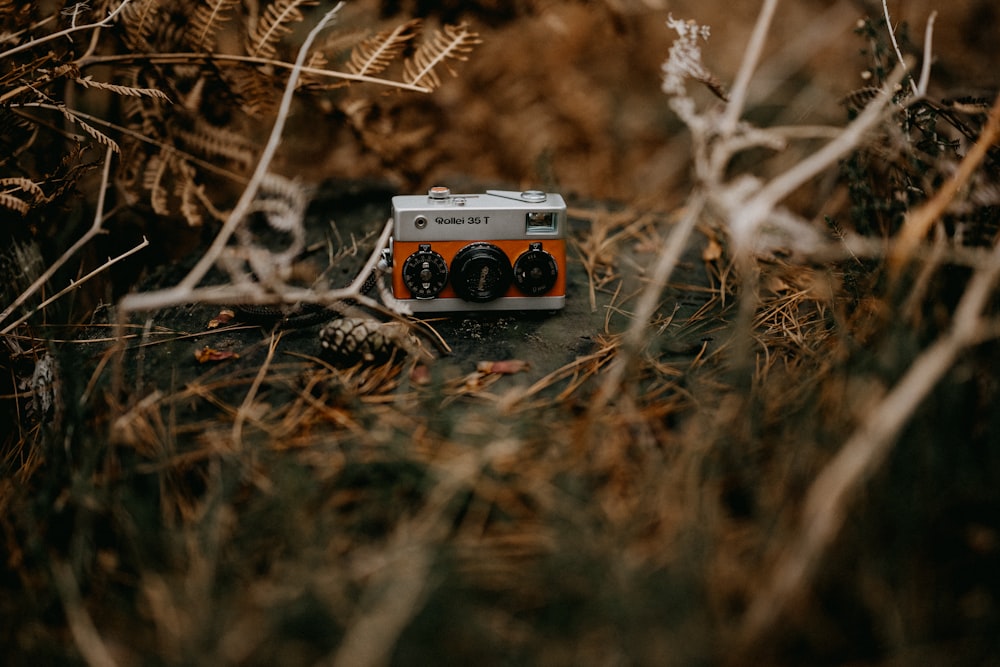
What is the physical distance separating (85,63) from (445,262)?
3.68 feet

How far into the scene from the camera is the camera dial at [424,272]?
1810mm

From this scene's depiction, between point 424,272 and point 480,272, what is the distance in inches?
5.8

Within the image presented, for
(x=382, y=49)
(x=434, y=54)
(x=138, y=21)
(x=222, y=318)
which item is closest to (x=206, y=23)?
(x=138, y=21)

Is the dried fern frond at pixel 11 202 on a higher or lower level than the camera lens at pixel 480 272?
higher

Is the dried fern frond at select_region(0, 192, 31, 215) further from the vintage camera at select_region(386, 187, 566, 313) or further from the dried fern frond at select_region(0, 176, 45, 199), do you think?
the vintage camera at select_region(386, 187, 566, 313)

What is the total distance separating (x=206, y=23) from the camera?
203cm

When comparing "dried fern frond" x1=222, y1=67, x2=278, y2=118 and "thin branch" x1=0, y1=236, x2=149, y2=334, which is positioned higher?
"dried fern frond" x1=222, y1=67, x2=278, y2=118

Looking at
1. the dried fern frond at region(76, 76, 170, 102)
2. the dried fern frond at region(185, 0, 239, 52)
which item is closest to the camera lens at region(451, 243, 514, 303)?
the dried fern frond at region(76, 76, 170, 102)

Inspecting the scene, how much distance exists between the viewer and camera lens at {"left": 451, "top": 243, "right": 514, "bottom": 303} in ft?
5.93

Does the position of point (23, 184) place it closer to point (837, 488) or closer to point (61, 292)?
point (61, 292)

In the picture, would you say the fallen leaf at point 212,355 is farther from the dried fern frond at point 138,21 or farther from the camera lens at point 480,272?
the dried fern frond at point 138,21

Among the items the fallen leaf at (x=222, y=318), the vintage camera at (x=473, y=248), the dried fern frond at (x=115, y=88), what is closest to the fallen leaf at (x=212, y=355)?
the fallen leaf at (x=222, y=318)

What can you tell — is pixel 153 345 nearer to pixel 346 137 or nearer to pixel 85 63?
pixel 85 63

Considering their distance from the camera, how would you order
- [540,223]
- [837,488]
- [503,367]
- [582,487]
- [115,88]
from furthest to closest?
[540,223], [115,88], [503,367], [582,487], [837,488]
